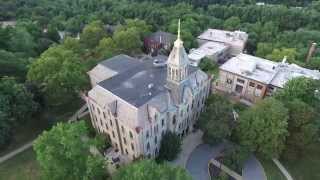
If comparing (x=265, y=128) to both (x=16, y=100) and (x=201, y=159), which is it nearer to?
(x=201, y=159)

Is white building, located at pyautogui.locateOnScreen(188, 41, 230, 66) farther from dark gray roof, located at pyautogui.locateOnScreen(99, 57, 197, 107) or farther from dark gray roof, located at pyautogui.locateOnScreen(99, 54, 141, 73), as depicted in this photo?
dark gray roof, located at pyautogui.locateOnScreen(99, 57, 197, 107)

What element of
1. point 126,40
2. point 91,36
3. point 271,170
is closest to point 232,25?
point 126,40

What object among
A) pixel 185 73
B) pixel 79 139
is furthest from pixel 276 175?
pixel 79 139

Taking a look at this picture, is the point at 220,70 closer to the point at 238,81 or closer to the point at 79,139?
the point at 238,81

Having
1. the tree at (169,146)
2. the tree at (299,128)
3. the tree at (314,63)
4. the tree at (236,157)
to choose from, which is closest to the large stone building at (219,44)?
the tree at (314,63)

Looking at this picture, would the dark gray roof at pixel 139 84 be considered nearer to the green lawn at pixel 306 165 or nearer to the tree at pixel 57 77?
the tree at pixel 57 77
